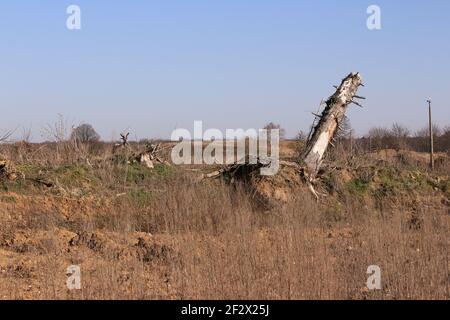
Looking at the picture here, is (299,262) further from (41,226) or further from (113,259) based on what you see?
(41,226)

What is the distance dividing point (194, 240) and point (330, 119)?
22.5ft

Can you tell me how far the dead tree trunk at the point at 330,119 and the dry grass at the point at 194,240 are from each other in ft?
2.23

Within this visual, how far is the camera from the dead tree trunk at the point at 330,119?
13.2 m

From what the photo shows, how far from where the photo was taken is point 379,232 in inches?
293

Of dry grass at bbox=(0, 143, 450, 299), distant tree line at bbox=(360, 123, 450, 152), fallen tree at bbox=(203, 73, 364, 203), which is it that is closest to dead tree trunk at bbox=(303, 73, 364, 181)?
fallen tree at bbox=(203, 73, 364, 203)

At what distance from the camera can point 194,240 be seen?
739 centimetres

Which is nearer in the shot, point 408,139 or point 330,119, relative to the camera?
point 330,119

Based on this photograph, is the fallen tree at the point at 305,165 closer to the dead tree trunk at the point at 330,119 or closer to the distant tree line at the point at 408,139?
the dead tree trunk at the point at 330,119

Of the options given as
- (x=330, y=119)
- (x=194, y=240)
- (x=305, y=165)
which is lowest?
(x=194, y=240)

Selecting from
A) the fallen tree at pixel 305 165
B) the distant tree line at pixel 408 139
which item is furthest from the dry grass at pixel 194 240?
the distant tree line at pixel 408 139

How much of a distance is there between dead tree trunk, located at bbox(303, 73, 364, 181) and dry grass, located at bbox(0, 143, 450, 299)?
681 millimetres

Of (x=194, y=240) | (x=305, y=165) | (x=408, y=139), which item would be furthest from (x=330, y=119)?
(x=408, y=139)

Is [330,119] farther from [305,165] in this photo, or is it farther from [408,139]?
[408,139]

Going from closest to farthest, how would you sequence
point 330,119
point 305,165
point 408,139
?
point 305,165, point 330,119, point 408,139
